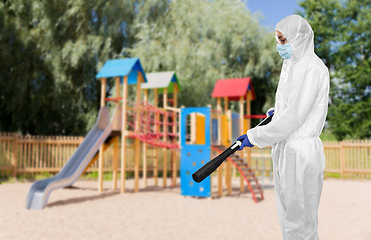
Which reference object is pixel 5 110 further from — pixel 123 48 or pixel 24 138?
pixel 123 48

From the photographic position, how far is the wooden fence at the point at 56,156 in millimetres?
12625

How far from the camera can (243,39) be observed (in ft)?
60.2

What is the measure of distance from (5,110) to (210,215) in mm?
12461

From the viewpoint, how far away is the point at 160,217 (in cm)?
643

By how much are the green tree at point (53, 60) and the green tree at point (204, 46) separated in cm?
188

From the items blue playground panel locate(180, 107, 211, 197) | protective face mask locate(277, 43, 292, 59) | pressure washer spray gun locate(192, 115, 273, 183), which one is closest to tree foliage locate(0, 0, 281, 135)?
blue playground panel locate(180, 107, 211, 197)

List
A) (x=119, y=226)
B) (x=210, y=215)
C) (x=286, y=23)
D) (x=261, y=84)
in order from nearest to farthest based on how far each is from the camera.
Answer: (x=286, y=23) < (x=119, y=226) < (x=210, y=215) < (x=261, y=84)

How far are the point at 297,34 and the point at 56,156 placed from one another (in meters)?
13.2

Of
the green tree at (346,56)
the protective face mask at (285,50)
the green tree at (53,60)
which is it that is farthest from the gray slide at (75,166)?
the green tree at (346,56)

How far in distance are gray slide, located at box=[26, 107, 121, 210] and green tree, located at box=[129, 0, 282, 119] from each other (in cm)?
683

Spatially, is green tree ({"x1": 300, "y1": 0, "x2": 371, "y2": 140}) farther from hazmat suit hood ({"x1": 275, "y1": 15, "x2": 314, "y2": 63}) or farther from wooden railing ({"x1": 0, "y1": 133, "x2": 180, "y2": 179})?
hazmat suit hood ({"x1": 275, "y1": 15, "x2": 314, "y2": 63})

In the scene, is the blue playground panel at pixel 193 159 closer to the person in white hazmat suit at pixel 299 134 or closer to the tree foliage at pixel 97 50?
the person in white hazmat suit at pixel 299 134

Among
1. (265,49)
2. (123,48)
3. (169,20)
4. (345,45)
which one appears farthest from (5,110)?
(345,45)

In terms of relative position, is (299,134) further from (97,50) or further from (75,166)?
(97,50)
